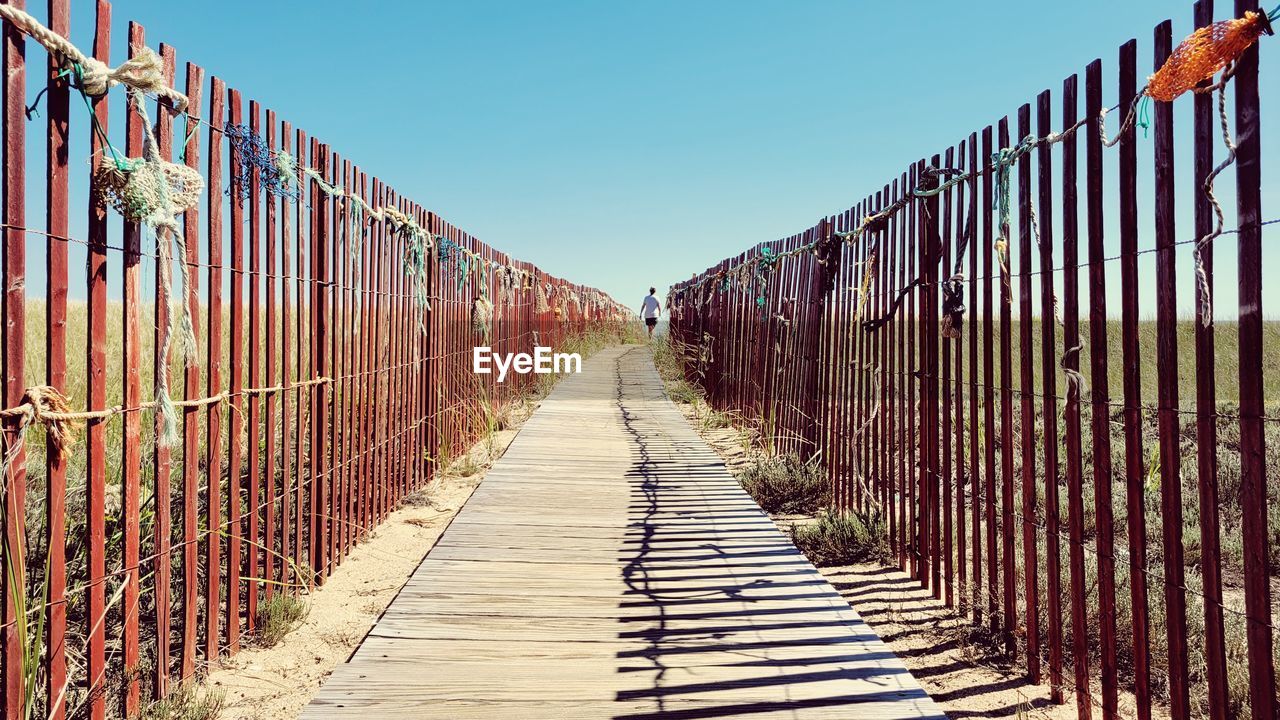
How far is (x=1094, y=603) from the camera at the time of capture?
3842 mm

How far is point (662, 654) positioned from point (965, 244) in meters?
2.11

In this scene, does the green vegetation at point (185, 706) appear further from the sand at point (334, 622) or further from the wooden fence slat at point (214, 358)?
the wooden fence slat at point (214, 358)

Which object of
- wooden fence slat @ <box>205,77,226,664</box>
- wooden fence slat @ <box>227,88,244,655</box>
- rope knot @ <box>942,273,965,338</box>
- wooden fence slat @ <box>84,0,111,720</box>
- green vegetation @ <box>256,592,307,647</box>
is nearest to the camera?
wooden fence slat @ <box>84,0,111,720</box>

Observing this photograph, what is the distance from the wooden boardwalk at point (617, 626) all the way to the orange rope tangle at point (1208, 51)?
1968 millimetres

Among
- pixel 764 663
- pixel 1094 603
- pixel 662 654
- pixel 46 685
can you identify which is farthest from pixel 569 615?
pixel 1094 603

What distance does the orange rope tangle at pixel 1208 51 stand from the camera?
1937mm

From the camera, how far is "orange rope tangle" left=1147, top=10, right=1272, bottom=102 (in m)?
1.94

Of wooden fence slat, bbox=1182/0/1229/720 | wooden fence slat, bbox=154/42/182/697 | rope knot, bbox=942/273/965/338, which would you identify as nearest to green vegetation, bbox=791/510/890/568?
rope knot, bbox=942/273/965/338

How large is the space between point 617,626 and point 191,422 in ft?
5.78

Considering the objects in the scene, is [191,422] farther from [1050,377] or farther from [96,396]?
[1050,377]

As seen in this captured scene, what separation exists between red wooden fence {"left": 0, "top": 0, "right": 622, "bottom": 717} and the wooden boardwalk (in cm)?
61

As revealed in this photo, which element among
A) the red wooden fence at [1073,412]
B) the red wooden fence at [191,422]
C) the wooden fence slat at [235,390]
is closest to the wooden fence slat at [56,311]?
the red wooden fence at [191,422]

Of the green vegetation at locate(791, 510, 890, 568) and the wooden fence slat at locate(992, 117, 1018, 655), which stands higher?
the wooden fence slat at locate(992, 117, 1018, 655)

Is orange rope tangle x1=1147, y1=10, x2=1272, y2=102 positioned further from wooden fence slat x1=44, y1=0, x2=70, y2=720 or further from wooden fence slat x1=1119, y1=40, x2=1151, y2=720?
wooden fence slat x1=44, y1=0, x2=70, y2=720
